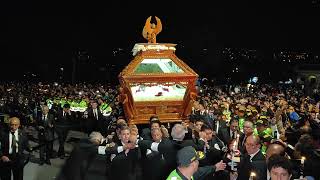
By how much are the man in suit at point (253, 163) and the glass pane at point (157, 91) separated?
5.54 meters

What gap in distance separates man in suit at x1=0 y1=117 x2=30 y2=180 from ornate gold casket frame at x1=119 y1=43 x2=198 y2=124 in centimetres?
298

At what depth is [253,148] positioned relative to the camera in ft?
17.4

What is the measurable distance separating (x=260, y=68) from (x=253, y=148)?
64288mm

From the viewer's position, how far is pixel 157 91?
10.8m

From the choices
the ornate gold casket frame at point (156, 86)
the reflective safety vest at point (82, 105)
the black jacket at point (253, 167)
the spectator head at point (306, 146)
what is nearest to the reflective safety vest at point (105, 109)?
the reflective safety vest at point (82, 105)

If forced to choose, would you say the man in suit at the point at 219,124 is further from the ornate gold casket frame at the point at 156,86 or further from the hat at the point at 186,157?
the hat at the point at 186,157

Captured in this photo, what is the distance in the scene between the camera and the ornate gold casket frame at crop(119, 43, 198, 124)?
10.6 meters

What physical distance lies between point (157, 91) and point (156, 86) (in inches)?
5.0

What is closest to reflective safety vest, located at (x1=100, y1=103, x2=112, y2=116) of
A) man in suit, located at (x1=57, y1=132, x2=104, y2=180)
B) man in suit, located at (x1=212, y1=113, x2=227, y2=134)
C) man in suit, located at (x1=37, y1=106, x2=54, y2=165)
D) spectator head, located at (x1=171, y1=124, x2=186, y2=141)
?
man in suit, located at (x1=37, y1=106, x2=54, y2=165)

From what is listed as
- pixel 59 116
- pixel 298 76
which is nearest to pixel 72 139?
pixel 59 116

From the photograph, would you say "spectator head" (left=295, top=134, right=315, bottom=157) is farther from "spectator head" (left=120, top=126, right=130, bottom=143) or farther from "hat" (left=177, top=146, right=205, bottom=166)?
"spectator head" (left=120, top=126, right=130, bottom=143)

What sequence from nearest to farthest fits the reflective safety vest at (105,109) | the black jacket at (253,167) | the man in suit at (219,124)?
the black jacket at (253,167) → the man in suit at (219,124) → the reflective safety vest at (105,109)

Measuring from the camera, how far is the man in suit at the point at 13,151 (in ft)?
26.2

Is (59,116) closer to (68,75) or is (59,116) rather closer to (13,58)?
(13,58)
